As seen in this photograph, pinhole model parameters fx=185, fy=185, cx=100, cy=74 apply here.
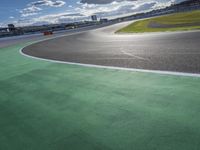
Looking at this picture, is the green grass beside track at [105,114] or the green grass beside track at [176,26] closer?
the green grass beside track at [105,114]

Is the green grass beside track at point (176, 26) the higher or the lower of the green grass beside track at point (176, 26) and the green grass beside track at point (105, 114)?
the higher

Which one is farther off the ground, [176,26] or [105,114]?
[176,26]

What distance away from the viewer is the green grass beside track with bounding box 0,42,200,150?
2.79 m

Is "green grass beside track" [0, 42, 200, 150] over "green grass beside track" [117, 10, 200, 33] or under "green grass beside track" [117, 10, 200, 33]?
under

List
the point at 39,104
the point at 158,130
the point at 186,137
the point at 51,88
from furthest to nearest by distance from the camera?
1. the point at 51,88
2. the point at 39,104
3. the point at 158,130
4. the point at 186,137

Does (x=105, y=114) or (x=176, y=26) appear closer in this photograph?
(x=105, y=114)

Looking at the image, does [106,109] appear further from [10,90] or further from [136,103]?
[10,90]

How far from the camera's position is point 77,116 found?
369 centimetres

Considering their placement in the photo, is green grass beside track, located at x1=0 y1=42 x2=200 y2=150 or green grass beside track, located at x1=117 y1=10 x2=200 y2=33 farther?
green grass beside track, located at x1=117 y1=10 x2=200 y2=33

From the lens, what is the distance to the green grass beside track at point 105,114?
2795 mm

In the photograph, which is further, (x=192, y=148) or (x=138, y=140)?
(x=138, y=140)

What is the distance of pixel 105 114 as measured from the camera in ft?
11.9

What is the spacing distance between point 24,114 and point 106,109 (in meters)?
1.81

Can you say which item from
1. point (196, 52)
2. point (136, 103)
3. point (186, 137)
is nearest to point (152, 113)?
point (136, 103)
